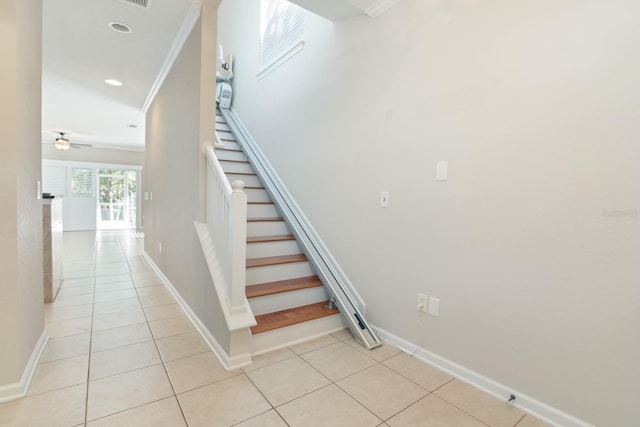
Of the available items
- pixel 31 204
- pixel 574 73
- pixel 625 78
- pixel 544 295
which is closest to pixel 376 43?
pixel 574 73

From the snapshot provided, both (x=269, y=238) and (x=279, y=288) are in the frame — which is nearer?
(x=279, y=288)

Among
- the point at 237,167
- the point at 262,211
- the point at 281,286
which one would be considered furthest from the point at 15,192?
the point at 237,167

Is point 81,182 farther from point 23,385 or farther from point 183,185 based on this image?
point 23,385

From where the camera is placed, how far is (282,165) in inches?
142

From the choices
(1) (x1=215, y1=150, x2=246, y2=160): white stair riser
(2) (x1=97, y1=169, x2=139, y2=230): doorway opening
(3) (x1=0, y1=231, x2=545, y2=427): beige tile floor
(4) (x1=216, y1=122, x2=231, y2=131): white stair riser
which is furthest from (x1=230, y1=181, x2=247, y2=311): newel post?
(2) (x1=97, y1=169, x2=139, y2=230): doorway opening

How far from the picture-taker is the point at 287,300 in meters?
2.54

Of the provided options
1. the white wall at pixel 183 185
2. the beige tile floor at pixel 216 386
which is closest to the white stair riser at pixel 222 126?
the white wall at pixel 183 185

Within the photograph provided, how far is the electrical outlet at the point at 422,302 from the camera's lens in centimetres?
→ 208

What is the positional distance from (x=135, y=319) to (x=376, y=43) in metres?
3.08

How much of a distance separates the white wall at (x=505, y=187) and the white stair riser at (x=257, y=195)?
1247mm

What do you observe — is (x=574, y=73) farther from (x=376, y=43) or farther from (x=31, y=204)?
(x=31, y=204)

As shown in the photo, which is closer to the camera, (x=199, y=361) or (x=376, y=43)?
(x=199, y=361)

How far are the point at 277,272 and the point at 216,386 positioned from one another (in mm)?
1119

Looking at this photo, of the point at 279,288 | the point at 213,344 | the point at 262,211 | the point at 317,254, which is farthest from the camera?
the point at 262,211
